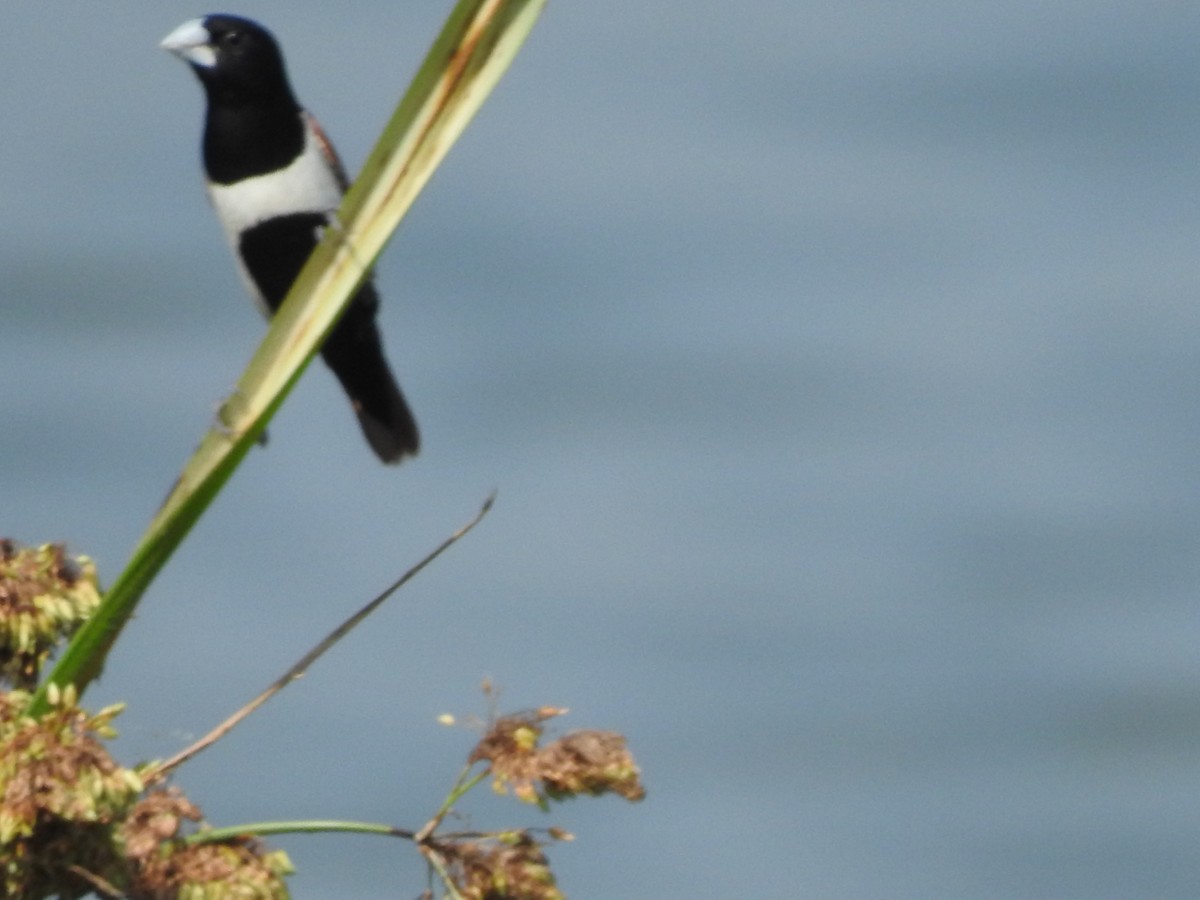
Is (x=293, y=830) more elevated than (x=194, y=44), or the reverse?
(x=194, y=44)

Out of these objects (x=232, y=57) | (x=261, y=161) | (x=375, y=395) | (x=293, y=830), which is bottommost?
(x=293, y=830)

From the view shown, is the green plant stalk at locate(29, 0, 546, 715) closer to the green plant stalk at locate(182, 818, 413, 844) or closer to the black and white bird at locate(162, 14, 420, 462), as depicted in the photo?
the green plant stalk at locate(182, 818, 413, 844)

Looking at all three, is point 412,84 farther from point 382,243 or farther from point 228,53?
point 228,53

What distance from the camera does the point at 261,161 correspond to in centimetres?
400

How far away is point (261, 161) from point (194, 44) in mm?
246

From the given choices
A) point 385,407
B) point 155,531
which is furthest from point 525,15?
point 385,407

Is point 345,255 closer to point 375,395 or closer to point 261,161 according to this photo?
point 261,161

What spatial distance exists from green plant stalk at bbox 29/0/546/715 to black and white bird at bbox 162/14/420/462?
7.71 feet

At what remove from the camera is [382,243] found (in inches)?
58.7

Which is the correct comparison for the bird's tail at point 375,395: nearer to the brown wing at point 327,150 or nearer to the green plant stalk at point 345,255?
the brown wing at point 327,150

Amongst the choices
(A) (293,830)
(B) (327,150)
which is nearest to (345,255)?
(A) (293,830)

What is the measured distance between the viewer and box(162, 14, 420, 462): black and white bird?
3.96 metres

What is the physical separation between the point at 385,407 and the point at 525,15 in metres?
2.76

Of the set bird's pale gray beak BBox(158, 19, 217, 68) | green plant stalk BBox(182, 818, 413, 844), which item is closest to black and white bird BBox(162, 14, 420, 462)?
bird's pale gray beak BBox(158, 19, 217, 68)
